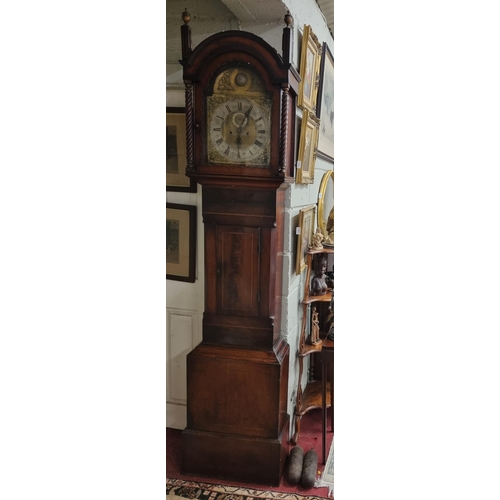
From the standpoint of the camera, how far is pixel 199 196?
3.62 feet

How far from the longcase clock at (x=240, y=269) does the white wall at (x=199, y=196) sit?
0.07 feet

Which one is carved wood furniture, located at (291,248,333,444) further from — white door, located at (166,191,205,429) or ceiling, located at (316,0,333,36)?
ceiling, located at (316,0,333,36)

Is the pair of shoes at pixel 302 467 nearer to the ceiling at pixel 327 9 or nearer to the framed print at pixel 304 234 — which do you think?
the framed print at pixel 304 234

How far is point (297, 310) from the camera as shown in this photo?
1229mm

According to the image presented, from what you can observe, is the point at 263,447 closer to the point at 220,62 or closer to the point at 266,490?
the point at 266,490

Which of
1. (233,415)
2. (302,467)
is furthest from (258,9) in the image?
Result: (302,467)

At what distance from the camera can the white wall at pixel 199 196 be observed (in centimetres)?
104

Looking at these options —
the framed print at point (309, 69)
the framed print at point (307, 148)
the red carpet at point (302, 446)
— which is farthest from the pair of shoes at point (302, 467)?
the framed print at point (309, 69)

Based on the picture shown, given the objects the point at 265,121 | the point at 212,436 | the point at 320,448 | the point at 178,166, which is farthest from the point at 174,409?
the point at 265,121

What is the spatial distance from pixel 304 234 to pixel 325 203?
3.5 inches

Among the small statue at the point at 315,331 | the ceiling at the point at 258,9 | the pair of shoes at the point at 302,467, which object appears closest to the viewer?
the ceiling at the point at 258,9

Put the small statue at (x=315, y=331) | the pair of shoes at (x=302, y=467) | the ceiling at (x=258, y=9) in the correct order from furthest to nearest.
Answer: the small statue at (x=315, y=331) → the pair of shoes at (x=302, y=467) → the ceiling at (x=258, y=9)

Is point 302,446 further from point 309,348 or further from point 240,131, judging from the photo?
point 240,131

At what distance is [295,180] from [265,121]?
6.5 inches
